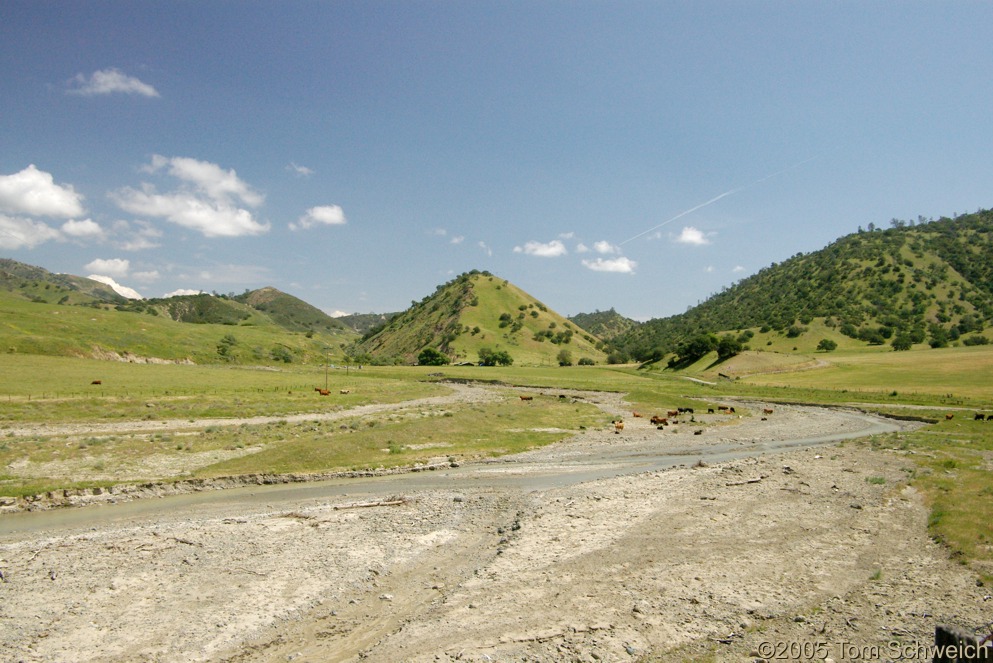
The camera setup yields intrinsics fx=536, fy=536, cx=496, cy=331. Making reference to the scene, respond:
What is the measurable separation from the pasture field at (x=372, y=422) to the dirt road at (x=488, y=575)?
9.99 ft

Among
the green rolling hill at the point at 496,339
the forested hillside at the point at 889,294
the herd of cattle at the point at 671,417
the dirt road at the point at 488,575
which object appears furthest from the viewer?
the green rolling hill at the point at 496,339

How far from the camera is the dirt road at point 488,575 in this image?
10.6 m

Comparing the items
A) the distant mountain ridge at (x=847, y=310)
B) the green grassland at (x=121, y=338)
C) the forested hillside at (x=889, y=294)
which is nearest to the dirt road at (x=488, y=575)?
the green grassland at (x=121, y=338)

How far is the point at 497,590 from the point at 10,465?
26.6 m

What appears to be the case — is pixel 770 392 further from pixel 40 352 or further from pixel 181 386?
pixel 40 352

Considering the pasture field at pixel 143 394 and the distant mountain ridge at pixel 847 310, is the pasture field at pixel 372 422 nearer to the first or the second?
the pasture field at pixel 143 394

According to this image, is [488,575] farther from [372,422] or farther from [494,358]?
[494,358]

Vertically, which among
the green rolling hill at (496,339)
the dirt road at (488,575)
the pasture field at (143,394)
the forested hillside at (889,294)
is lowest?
the dirt road at (488,575)

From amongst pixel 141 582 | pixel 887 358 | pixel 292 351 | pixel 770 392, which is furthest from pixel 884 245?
pixel 141 582

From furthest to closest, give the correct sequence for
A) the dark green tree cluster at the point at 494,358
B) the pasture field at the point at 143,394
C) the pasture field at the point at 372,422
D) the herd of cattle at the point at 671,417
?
the dark green tree cluster at the point at 494,358
the herd of cattle at the point at 671,417
the pasture field at the point at 143,394
the pasture field at the point at 372,422

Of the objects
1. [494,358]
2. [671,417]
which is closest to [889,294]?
[494,358]

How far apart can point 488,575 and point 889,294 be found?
579 feet

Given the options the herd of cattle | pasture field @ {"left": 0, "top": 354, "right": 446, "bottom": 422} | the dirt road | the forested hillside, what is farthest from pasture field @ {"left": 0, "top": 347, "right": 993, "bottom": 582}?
the forested hillside

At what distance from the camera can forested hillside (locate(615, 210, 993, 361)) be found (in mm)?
131625
